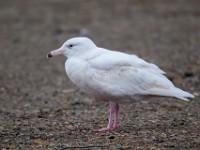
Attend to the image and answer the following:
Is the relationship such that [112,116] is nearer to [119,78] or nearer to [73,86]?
[119,78]

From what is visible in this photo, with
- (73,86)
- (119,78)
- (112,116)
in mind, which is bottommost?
(112,116)

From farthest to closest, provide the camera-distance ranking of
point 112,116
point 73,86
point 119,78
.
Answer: point 73,86, point 112,116, point 119,78

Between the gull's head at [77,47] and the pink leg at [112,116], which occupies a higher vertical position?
the gull's head at [77,47]

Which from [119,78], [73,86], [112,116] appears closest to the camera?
[119,78]

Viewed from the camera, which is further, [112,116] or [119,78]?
[112,116]

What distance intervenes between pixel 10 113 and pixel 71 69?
2.27m

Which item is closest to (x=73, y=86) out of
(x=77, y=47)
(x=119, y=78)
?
(x=77, y=47)

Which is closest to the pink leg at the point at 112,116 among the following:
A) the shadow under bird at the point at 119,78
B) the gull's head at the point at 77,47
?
the shadow under bird at the point at 119,78

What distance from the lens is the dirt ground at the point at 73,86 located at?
24.0 ft

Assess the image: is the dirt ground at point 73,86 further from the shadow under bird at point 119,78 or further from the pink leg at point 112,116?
the shadow under bird at point 119,78

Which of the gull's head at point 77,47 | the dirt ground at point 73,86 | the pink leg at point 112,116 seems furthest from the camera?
the gull's head at point 77,47

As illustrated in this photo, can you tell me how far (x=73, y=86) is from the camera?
11.7 metres

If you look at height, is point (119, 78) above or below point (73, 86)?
below

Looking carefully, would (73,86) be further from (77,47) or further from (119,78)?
(119,78)
